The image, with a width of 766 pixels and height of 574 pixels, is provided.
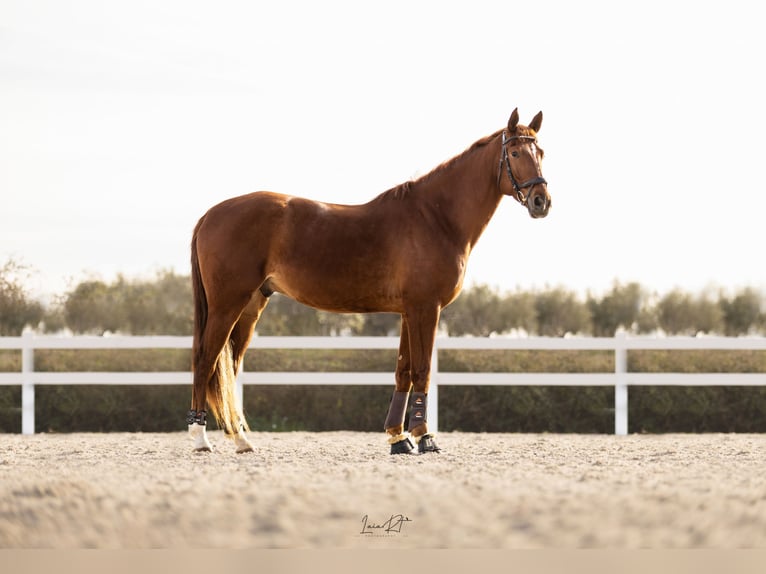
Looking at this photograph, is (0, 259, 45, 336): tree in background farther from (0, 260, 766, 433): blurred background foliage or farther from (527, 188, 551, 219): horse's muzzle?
(527, 188, 551, 219): horse's muzzle

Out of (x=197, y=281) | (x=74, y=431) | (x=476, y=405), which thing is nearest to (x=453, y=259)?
(x=197, y=281)

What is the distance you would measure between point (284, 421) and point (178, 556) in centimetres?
764

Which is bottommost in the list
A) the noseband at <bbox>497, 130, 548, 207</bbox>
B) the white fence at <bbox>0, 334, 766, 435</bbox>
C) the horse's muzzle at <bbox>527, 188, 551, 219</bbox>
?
the white fence at <bbox>0, 334, 766, 435</bbox>

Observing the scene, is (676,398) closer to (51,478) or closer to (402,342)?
(402,342)

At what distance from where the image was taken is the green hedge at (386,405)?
12211 millimetres

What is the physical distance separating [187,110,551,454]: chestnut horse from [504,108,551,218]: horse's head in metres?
0.02

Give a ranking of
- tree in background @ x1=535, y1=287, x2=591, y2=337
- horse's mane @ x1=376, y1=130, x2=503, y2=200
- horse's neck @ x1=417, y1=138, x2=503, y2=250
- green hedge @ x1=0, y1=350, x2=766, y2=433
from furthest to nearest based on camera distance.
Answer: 1. tree in background @ x1=535, y1=287, x2=591, y2=337
2. green hedge @ x1=0, y1=350, x2=766, y2=433
3. horse's mane @ x1=376, y1=130, x2=503, y2=200
4. horse's neck @ x1=417, y1=138, x2=503, y2=250

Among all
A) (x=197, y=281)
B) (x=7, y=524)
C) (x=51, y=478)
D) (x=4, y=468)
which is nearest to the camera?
(x=7, y=524)

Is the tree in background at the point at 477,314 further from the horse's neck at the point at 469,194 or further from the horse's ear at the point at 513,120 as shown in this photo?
the horse's ear at the point at 513,120

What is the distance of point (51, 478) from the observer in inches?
261

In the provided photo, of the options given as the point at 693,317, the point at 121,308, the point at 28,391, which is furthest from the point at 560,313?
the point at 28,391

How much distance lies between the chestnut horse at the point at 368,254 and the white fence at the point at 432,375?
2941 millimetres

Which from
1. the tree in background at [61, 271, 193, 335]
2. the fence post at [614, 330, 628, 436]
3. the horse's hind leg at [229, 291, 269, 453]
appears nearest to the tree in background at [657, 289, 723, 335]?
the fence post at [614, 330, 628, 436]

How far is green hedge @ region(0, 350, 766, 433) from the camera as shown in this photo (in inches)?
481
